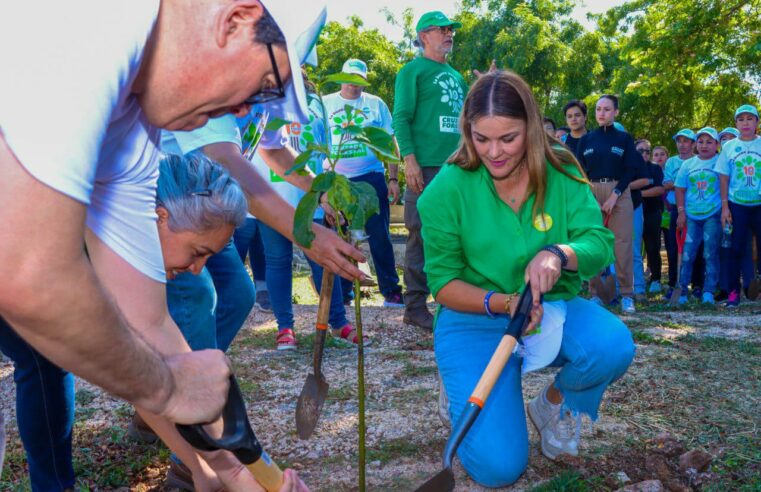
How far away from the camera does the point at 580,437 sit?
3.15m

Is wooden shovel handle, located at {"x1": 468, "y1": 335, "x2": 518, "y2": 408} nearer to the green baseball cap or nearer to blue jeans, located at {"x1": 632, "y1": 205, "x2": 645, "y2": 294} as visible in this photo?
the green baseball cap

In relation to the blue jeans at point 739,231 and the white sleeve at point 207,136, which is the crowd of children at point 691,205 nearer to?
the blue jeans at point 739,231

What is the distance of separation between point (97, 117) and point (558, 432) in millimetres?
2411

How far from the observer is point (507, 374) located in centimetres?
297

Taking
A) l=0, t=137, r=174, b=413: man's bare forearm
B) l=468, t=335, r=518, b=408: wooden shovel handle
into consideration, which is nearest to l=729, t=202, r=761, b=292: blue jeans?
l=468, t=335, r=518, b=408: wooden shovel handle

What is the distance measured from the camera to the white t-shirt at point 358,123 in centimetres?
586

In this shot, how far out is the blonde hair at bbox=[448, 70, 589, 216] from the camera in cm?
295

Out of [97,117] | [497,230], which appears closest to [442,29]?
[497,230]

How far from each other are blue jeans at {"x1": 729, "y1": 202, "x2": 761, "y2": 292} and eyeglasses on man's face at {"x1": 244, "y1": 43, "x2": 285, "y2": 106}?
22.8ft

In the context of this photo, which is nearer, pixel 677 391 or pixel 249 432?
pixel 249 432

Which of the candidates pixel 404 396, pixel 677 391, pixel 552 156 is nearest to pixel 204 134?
pixel 552 156

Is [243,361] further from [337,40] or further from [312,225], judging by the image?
[337,40]

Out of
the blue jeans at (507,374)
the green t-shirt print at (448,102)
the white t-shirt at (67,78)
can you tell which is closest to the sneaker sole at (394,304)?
the green t-shirt print at (448,102)

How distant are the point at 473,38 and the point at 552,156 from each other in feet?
65.2
